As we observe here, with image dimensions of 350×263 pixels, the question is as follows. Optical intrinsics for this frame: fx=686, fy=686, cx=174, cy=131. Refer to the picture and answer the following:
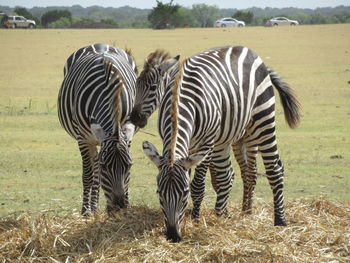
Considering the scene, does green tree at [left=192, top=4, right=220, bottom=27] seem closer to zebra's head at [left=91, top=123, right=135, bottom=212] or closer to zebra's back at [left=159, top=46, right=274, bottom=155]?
zebra's back at [left=159, top=46, right=274, bottom=155]

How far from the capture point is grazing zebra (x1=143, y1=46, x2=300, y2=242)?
5.28 metres

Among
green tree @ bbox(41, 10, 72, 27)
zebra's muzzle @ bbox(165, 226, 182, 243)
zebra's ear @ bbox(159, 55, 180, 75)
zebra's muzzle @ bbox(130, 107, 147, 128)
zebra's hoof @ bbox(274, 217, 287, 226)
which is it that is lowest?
green tree @ bbox(41, 10, 72, 27)

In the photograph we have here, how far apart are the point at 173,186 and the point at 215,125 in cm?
106

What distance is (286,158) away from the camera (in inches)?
442

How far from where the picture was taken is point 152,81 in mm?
7758

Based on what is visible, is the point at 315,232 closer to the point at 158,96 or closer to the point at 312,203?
the point at 312,203

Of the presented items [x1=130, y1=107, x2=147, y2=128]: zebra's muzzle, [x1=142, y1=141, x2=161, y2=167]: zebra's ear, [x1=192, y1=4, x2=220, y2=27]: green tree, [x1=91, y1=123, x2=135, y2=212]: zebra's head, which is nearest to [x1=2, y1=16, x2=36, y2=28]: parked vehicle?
[x1=130, y1=107, x2=147, y2=128]: zebra's muzzle

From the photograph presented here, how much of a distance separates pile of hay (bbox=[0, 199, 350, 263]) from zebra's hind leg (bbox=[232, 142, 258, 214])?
481 mm

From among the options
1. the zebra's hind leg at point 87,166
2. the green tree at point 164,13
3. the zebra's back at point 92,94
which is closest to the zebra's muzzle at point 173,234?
the zebra's back at point 92,94

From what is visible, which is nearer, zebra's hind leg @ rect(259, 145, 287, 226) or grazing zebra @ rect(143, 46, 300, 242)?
grazing zebra @ rect(143, 46, 300, 242)

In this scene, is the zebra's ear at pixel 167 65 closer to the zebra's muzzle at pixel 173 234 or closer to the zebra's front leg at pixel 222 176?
the zebra's front leg at pixel 222 176

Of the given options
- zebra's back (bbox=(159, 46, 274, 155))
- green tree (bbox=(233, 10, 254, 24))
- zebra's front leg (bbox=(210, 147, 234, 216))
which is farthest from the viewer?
green tree (bbox=(233, 10, 254, 24))

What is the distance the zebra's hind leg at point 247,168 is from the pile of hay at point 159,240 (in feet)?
1.58

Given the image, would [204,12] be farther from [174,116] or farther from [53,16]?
[174,116]
